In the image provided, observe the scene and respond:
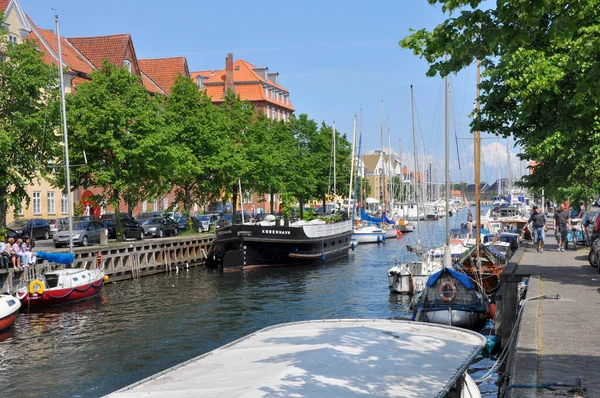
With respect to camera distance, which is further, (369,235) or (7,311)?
(369,235)

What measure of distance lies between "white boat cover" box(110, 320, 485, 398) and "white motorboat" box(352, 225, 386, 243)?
5816 centimetres

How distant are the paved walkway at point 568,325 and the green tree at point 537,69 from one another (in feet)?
12.3

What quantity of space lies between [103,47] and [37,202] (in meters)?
19.7

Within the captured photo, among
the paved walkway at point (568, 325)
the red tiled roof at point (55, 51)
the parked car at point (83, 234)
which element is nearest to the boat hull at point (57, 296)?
the parked car at point (83, 234)

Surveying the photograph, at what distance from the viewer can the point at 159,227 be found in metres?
54.5

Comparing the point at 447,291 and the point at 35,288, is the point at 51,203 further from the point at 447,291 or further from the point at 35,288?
the point at 447,291

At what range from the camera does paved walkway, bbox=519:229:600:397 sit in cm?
1154

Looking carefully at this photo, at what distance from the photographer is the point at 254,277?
4259cm

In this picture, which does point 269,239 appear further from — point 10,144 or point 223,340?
point 223,340

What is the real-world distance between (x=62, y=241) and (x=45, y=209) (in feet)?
62.6

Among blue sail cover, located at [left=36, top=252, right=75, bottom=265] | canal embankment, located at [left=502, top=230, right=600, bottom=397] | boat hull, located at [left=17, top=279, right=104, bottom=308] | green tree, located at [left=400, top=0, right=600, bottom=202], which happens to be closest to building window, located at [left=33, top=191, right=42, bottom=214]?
blue sail cover, located at [left=36, top=252, right=75, bottom=265]

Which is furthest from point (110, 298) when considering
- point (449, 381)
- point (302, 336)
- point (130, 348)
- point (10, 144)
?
point (449, 381)

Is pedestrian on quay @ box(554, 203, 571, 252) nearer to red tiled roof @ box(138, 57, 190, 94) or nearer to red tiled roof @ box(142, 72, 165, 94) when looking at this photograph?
red tiled roof @ box(142, 72, 165, 94)

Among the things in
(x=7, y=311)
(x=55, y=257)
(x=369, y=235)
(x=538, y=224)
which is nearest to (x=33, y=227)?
(x=55, y=257)
